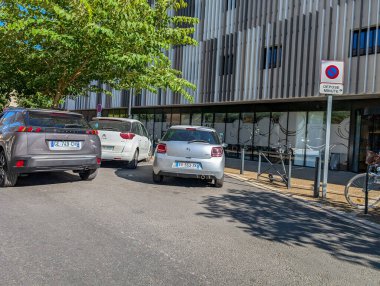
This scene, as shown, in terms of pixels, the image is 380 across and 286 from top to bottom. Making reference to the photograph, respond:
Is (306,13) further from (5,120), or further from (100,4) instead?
(5,120)

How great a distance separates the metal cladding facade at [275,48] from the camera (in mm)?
13289

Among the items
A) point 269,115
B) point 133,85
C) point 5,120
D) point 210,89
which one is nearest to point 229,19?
point 210,89

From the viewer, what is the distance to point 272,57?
54.0 ft

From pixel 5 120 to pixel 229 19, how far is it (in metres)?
13.7

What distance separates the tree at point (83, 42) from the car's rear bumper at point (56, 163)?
4.18m

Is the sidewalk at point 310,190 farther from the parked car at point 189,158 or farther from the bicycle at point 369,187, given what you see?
the parked car at point 189,158

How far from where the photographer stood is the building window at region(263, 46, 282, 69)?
1617 cm

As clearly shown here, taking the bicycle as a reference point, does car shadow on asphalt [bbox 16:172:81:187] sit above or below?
below

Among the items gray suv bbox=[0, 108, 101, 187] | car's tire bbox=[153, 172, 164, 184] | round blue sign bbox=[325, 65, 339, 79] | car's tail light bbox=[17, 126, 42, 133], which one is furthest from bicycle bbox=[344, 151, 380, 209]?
car's tail light bbox=[17, 126, 42, 133]

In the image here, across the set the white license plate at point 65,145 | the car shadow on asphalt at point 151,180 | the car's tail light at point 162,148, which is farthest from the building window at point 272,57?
the white license plate at point 65,145

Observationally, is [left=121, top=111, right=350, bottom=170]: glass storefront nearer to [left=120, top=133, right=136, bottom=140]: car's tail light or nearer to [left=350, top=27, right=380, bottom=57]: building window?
[left=350, top=27, right=380, bottom=57]: building window

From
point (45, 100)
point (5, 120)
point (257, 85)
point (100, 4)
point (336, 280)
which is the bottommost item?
point (336, 280)

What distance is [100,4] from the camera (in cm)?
1127

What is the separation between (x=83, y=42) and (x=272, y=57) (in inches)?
333
